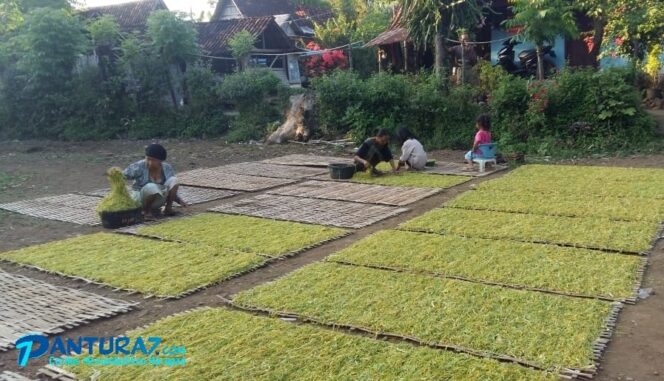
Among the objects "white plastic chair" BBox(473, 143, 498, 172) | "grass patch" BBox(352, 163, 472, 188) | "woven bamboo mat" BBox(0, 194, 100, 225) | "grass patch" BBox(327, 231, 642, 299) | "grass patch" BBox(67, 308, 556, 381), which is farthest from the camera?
"white plastic chair" BBox(473, 143, 498, 172)

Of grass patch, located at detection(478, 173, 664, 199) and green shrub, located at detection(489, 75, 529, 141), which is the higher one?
green shrub, located at detection(489, 75, 529, 141)

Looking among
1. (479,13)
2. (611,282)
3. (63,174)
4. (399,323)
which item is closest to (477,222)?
(611,282)

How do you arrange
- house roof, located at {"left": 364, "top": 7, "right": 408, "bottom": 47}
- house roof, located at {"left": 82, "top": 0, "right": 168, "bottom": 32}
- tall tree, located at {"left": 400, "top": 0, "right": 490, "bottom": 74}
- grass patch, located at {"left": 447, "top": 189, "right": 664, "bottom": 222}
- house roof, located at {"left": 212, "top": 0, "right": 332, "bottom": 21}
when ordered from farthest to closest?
house roof, located at {"left": 212, "top": 0, "right": 332, "bottom": 21}, house roof, located at {"left": 82, "top": 0, "right": 168, "bottom": 32}, house roof, located at {"left": 364, "top": 7, "right": 408, "bottom": 47}, tall tree, located at {"left": 400, "top": 0, "right": 490, "bottom": 74}, grass patch, located at {"left": 447, "top": 189, "right": 664, "bottom": 222}

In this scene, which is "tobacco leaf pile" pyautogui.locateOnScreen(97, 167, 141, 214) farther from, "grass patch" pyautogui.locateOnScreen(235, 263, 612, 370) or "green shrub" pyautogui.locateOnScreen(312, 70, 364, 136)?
"green shrub" pyautogui.locateOnScreen(312, 70, 364, 136)

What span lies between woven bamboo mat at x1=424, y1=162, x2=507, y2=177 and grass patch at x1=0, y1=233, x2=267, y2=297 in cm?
473

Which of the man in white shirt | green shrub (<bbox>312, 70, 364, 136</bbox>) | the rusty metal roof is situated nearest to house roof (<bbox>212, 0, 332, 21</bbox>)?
the rusty metal roof

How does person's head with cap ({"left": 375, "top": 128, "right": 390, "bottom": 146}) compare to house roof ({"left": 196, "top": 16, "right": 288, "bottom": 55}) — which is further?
house roof ({"left": 196, "top": 16, "right": 288, "bottom": 55})

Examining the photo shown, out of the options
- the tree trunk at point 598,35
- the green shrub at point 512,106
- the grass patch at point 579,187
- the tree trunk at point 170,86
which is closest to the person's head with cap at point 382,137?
the grass patch at point 579,187

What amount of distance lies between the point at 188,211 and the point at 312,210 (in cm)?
157

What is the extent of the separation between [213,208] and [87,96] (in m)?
11.2

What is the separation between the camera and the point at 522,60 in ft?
50.4

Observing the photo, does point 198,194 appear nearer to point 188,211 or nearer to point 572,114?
point 188,211

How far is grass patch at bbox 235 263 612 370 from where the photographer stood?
3.07 metres

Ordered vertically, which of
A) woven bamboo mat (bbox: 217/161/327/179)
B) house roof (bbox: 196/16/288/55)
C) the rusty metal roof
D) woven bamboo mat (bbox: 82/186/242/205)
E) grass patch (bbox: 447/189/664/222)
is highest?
house roof (bbox: 196/16/288/55)
